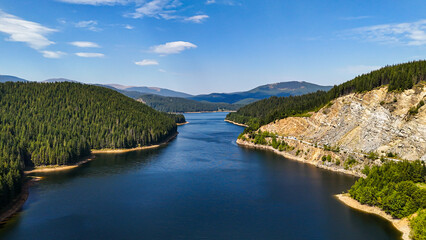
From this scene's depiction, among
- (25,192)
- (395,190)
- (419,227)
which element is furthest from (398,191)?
(25,192)

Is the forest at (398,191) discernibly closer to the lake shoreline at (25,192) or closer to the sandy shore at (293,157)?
the sandy shore at (293,157)

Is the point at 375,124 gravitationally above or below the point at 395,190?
above

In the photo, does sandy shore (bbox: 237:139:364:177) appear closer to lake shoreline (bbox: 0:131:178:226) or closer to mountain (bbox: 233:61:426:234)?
mountain (bbox: 233:61:426:234)

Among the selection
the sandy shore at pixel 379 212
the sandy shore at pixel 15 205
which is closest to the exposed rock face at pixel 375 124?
the sandy shore at pixel 379 212

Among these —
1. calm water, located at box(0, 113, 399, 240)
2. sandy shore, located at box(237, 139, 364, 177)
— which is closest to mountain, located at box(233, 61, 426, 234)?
sandy shore, located at box(237, 139, 364, 177)

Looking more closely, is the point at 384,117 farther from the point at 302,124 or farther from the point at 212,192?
the point at 212,192

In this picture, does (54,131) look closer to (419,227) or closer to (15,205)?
(15,205)
